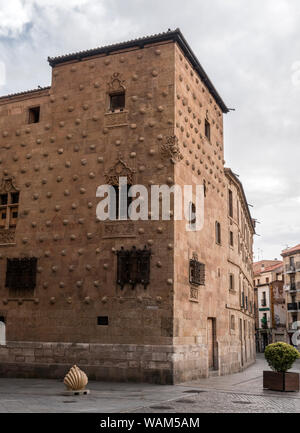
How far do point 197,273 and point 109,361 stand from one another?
4.33 m

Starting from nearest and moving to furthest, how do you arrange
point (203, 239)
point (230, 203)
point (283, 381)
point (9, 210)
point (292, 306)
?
1. point (283, 381)
2. point (9, 210)
3. point (203, 239)
4. point (230, 203)
5. point (292, 306)

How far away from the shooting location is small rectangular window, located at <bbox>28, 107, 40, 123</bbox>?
19.4 meters

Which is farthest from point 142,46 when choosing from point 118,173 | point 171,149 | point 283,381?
point 283,381

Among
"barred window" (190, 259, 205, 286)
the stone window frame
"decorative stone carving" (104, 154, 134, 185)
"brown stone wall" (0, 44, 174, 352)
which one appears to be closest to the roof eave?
"brown stone wall" (0, 44, 174, 352)

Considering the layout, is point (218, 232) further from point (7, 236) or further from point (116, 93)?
point (7, 236)

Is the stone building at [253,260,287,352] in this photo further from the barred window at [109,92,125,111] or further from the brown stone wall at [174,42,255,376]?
the barred window at [109,92,125,111]

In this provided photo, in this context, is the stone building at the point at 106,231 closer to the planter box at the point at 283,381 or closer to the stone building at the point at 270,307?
the planter box at the point at 283,381

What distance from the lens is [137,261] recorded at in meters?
15.7

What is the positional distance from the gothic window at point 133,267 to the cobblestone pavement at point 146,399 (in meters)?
3.16

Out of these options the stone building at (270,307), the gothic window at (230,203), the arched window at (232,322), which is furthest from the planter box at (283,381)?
the stone building at (270,307)

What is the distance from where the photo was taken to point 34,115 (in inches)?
771

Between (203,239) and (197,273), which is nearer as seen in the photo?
(197,273)

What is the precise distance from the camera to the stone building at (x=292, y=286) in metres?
61.7

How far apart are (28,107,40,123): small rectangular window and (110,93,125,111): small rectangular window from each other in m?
3.37
